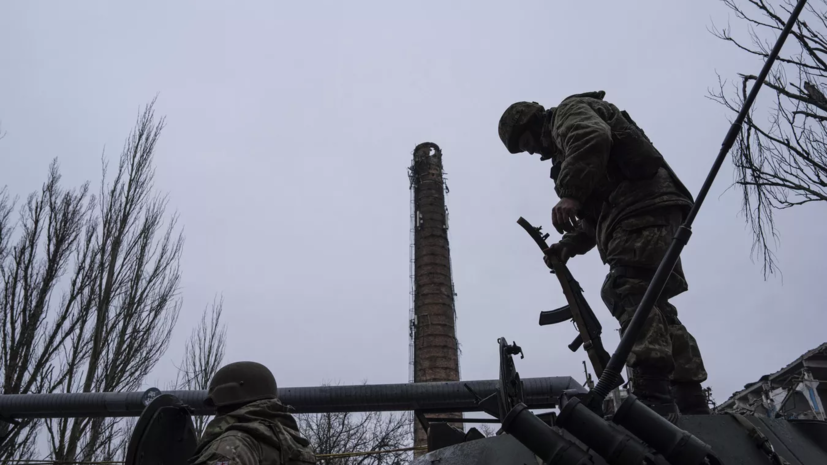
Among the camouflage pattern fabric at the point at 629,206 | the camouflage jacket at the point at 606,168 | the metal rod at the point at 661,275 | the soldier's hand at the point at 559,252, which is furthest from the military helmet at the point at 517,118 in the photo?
the metal rod at the point at 661,275

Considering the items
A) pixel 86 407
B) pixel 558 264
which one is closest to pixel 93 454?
pixel 86 407

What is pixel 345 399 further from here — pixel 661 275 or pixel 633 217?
pixel 661 275

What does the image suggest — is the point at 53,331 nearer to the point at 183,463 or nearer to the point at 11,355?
the point at 11,355

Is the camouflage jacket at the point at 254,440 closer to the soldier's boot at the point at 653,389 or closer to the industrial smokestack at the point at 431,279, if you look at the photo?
the soldier's boot at the point at 653,389

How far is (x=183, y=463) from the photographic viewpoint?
3174mm

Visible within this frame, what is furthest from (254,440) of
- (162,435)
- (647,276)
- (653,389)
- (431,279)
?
(431,279)

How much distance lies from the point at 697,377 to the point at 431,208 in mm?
27674

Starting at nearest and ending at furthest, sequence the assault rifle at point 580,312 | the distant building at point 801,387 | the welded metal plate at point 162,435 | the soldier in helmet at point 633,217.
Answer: the welded metal plate at point 162,435, the soldier in helmet at point 633,217, the assault rifle at point 580,312, the distant building at point 801,387

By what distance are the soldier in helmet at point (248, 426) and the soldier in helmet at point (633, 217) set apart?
5.31 feet

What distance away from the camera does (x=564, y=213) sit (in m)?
3.24

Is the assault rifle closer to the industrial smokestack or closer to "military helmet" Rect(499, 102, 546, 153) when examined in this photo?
"military helmet" Rect(499, 102, 546, 153)

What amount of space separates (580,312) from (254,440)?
1.96m

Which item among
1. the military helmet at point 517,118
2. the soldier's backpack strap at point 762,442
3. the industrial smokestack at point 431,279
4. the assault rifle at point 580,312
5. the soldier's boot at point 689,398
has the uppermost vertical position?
the industrial smokestack at point 431,279

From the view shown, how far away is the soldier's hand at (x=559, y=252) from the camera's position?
389 cm
